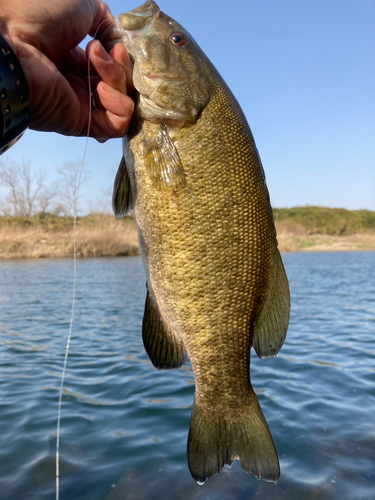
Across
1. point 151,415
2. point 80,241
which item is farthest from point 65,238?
point 151,415

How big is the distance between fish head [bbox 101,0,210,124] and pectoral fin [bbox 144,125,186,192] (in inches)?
5.5

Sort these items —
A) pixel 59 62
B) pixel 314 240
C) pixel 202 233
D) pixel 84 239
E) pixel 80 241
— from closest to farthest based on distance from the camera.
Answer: pixel 202 233 < pixel 59 62 < pixel 80 241 < pixel 84 239 < pixel 314 240

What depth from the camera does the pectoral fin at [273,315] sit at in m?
2.22

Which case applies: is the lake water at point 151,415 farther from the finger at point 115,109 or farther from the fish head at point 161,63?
the fish head at point 161,63

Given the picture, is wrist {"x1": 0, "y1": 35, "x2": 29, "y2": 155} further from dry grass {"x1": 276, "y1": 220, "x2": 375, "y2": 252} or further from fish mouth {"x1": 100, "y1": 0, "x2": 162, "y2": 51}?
dry grass {"x1": 276, "y1": 220, "x2": 375, "y2": 252}

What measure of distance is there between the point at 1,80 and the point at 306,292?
16.9m

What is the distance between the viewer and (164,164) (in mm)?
2016

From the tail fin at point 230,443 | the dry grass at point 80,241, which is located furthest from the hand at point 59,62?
the dry grass at point 80,241

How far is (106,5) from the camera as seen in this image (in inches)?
91.7

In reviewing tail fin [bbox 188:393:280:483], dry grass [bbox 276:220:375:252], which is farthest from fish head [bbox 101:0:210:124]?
dry grass [bbox 276:220:375:252]

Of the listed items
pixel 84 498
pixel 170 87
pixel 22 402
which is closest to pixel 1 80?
pixel 170 87

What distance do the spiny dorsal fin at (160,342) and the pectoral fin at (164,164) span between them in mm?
627

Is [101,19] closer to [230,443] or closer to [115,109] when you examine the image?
[115,109]

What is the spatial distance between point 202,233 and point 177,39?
1076 millimetres
